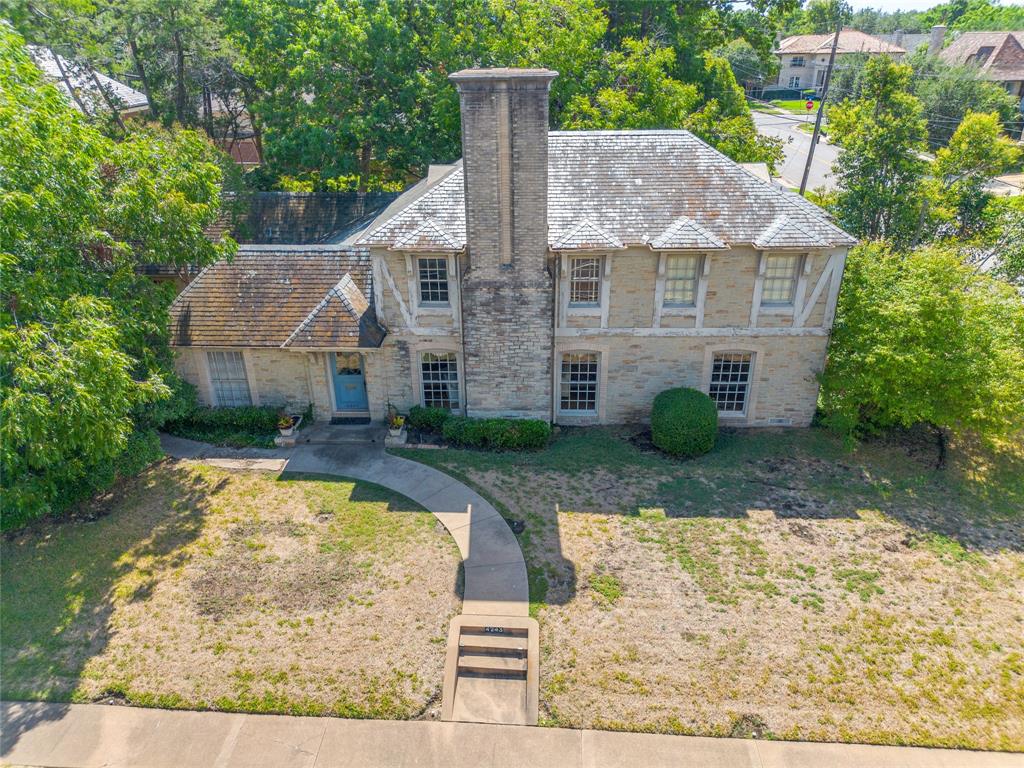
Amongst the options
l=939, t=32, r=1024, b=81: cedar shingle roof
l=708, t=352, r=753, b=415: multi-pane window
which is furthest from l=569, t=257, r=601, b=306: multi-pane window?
l=939, t=32, r=1024, b=81: cedar shingle roof

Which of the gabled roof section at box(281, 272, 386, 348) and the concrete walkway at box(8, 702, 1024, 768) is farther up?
the gabled roof section at box(281, 272, 386, 348)

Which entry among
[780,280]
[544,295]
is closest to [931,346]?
[780,280]

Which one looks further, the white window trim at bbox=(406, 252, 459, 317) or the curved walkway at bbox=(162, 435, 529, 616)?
the white window trim at bbox=(406, 252, 459, 317)

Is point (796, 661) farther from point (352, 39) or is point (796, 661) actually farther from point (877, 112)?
point (352, 39)

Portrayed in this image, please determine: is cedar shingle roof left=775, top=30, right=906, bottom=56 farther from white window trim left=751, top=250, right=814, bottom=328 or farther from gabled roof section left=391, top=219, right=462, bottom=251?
gabled roof section left=391, top=219, right=462, bottom=251

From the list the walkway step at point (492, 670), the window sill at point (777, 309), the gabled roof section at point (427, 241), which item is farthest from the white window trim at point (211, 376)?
the window sill at point (777, 309)

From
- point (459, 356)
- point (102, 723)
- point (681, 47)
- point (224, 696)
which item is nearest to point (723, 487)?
point (459, 356)

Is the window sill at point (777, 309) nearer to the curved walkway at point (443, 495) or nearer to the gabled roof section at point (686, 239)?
the gabled roof section at point (686, 239)

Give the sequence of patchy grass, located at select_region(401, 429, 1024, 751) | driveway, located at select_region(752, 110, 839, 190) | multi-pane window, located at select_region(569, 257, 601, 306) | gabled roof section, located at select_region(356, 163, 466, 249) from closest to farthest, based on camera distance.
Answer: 1. patchy grass, located at select_region(401, 429, 1024, 751)
2. gabled roof section, located at select_region(356, 163, 466, 249)
3. multi-pane window, located at select_region(569, 257, 601, 306)
4. driveway, located at select_region(752, 110, 839, 190)
